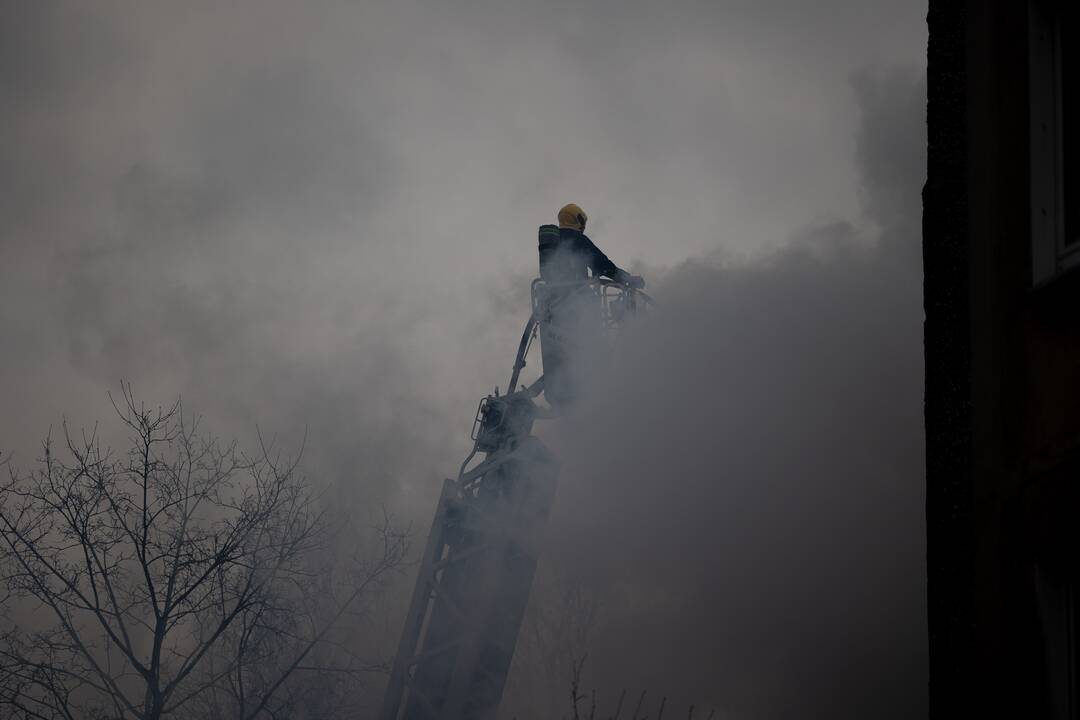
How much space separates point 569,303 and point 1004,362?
4.30 meters

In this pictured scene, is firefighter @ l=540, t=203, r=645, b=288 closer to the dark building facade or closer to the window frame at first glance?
the dark building facade

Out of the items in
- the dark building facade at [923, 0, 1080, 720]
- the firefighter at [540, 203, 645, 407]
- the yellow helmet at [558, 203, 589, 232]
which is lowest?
the dark building facade at [923, 0, 1080, 720]

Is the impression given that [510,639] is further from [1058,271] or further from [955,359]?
[1058,271]

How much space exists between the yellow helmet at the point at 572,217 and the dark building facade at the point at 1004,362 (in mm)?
3608

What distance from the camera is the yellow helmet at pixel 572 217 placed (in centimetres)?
723

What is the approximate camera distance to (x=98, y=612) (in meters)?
7.95

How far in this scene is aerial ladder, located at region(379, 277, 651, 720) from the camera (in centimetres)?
625

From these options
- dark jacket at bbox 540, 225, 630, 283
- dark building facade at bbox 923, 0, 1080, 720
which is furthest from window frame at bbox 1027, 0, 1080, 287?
dark jacket at bbox 540, 225, 630, 283

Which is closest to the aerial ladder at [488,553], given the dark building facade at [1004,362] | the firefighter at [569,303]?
the firefighter at [569,303]

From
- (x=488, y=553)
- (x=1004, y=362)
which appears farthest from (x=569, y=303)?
(x=1004, y=362)

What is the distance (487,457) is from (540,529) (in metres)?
0.84

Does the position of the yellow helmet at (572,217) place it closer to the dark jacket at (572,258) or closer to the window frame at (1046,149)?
the dark jacket at (572,258)

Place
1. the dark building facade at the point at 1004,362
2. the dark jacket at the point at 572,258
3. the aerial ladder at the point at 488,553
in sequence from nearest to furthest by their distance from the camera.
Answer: the dark building facade at the point at 1004,362 < the aerial ladder at the point at 488,553 < the dark jacket at the point at 572,258

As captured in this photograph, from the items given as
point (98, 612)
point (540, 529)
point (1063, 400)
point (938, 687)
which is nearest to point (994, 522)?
point (1063, 400)
